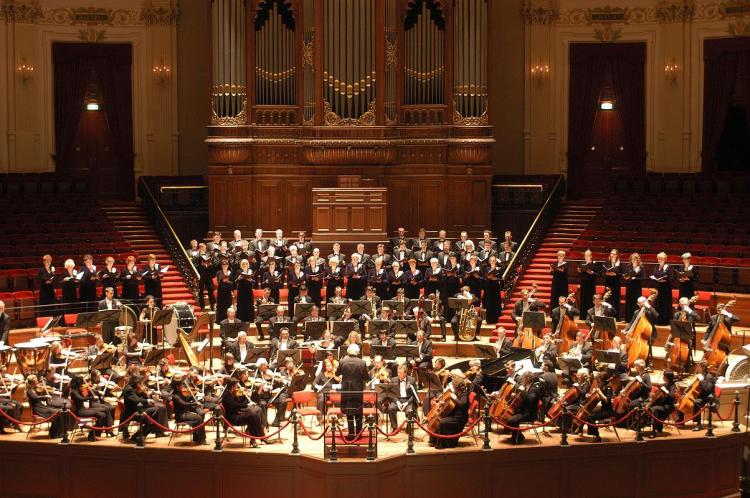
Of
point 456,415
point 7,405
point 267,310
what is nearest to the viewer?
point 456,415

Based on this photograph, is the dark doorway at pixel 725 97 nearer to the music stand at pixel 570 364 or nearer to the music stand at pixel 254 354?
the music stand at pixel 570 364

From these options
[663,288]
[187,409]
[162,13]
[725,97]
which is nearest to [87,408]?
[187,409]

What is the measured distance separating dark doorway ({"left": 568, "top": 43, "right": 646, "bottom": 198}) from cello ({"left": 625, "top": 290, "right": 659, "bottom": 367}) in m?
9.66

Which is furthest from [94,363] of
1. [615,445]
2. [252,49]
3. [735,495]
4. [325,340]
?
[252,49]

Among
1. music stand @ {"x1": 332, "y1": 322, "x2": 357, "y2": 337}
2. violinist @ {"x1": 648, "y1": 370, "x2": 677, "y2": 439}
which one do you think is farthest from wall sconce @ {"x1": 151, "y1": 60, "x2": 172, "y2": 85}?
violinist @ {"x1": 648, "y1": 370, "x2": 677, "y2": 439}

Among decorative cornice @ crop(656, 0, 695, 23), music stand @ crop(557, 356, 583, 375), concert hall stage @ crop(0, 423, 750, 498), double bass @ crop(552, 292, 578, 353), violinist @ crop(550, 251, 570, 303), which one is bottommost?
concert hall stage @ crop(0, 423, 750, 498)

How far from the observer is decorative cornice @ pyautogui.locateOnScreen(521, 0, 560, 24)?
27.0m

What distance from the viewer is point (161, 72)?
27219 mm

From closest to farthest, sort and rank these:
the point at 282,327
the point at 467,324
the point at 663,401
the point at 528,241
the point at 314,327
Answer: the point at 663,401, the point at 314,327, the point at 282,327, the point at 467,324, the point at 528,241

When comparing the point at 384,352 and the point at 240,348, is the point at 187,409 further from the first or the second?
the point at 384,352

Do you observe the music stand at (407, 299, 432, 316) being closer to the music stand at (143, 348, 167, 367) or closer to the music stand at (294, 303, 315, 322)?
the music stand at (294, 303, 315, 322)

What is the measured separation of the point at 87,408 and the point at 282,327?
12.8 feet

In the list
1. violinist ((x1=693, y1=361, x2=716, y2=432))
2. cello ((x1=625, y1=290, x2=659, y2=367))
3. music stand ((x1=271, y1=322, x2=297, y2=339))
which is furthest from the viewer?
music stand ((x1=271, y1=322, x2=297, y2=339))

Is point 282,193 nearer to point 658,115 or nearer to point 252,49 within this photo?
point 252,49
